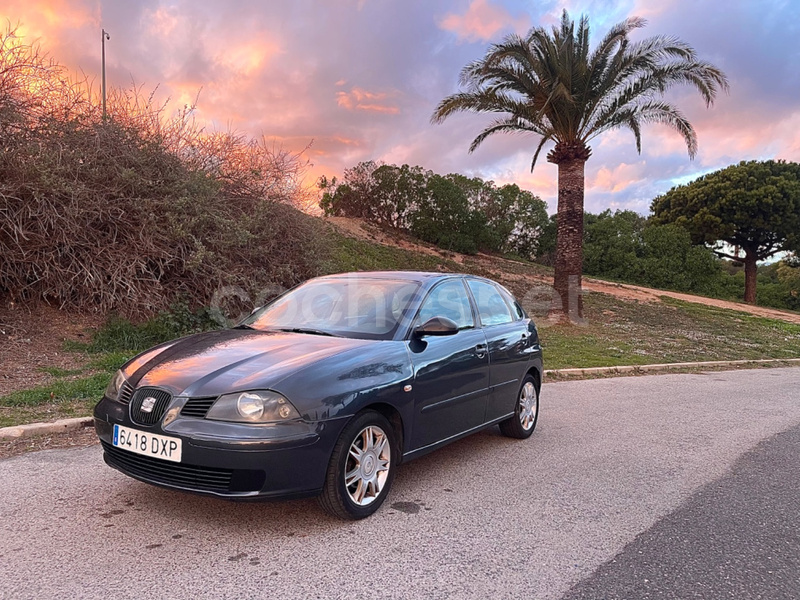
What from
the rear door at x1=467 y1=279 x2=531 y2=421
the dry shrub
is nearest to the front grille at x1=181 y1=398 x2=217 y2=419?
the rear door at x1=467 y1=279 x2=531 y2=421

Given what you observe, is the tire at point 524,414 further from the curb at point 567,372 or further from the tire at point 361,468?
the curb at point 567,372

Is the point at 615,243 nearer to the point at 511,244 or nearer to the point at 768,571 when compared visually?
the point at 511,244

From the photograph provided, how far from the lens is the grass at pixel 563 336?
6598 millimetres

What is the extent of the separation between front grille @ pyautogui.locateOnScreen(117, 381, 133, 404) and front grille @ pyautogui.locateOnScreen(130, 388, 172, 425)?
0.30 feet

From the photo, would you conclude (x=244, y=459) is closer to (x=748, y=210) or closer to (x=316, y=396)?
(x=316, y=396)

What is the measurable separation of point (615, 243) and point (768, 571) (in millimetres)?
46336

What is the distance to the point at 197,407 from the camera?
3359 mm

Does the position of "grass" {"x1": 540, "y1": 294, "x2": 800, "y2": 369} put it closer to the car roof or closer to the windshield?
the car roof

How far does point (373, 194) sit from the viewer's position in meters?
36.9

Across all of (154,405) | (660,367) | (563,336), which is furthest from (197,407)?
(563,336)

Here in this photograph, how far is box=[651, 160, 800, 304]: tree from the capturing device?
38.6 metres

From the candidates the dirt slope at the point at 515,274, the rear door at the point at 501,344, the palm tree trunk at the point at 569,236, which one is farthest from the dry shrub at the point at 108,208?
the dirt slope at the point at 515,274

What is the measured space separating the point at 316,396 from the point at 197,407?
2.18 ft

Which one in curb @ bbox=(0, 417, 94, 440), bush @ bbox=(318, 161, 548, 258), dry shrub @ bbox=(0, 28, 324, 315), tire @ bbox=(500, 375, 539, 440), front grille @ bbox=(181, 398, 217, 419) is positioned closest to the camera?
front grille @ bbox=(181, 398, 217, 419)
